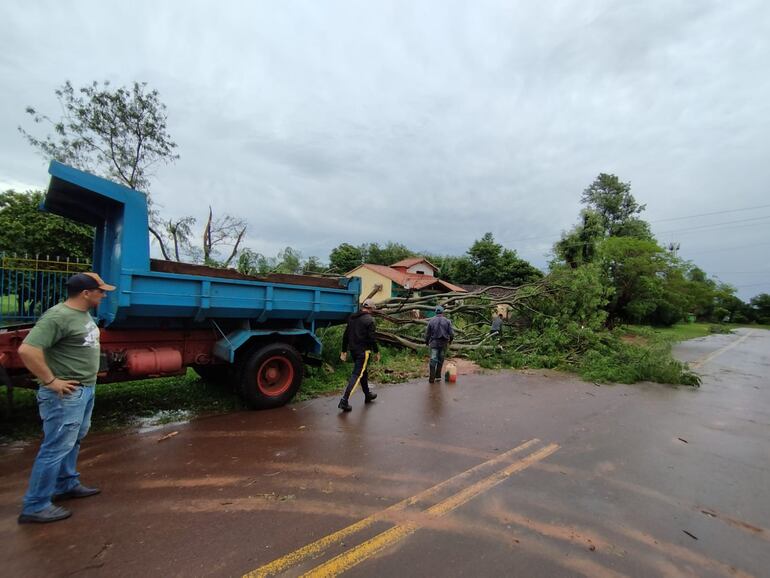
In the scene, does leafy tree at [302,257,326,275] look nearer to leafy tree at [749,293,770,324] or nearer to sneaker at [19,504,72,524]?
sneaker at [19,504,72,524]

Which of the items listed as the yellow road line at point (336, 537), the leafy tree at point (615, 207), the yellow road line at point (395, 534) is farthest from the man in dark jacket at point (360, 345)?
the leafy tree at point (615, 207)

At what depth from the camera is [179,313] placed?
5.14m

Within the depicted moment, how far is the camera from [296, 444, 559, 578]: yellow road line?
2.51m

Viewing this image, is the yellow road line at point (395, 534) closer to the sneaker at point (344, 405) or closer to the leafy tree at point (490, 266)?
the sneaker at point (344, 405)

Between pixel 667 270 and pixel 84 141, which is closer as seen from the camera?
pixel 84 141

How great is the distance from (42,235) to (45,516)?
37.0 ft

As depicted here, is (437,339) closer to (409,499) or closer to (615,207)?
(409,499)

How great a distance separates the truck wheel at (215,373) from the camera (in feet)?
20.5

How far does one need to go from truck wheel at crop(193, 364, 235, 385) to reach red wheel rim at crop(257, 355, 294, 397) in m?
0.65

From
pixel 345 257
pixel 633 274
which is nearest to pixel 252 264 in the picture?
pixel 633 274

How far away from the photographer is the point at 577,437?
5.16 m

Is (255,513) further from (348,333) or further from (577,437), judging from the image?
(577,437)

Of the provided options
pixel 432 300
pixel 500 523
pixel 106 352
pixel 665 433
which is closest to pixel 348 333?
pixel 106 352

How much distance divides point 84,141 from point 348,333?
16247 mm
